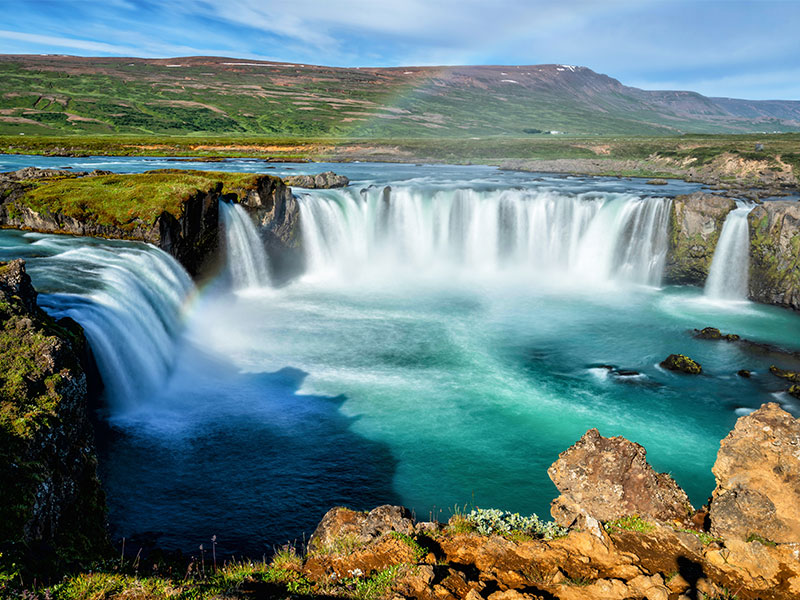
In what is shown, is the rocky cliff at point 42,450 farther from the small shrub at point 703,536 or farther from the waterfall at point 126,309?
the small shrub at point 703,536

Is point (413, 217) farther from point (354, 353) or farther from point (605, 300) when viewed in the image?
point (354, 353)

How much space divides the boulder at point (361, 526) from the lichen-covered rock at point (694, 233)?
34684mm

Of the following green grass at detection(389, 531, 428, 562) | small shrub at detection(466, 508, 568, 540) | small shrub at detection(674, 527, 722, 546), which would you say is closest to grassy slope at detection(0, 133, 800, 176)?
small shrub at detection(466, 508, 568, 540)

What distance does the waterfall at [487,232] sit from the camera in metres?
38.2

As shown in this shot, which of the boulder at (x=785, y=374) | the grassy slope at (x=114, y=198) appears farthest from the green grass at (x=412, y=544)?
the grassy slope at (x=114, y=198)

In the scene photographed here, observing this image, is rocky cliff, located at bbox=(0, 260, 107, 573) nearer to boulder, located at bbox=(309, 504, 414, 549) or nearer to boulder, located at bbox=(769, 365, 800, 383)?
boulder, located at bbox=(309, 504, 414, 549)

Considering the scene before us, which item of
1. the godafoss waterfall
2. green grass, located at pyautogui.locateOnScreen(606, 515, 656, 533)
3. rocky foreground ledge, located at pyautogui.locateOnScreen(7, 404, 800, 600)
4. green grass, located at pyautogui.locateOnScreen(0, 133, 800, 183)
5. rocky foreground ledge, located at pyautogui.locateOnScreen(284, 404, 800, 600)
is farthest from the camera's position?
green grass, located at pyautogui.locateOnScreen(0, 133, 800, 183)

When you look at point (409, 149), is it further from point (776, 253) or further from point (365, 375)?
point (365, 375)

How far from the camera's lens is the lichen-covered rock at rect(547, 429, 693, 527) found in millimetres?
10211

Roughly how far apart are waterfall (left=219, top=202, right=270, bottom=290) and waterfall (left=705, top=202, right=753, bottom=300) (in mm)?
31656

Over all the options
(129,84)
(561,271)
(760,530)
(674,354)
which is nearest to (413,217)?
(561,271)

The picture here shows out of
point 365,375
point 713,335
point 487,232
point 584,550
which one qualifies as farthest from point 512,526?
point 487,232

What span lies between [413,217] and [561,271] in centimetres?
1308

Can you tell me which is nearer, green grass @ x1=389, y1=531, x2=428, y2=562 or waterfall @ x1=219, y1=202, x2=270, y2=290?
green grass @ x1=389, y1=531, x2=428, y2=562
